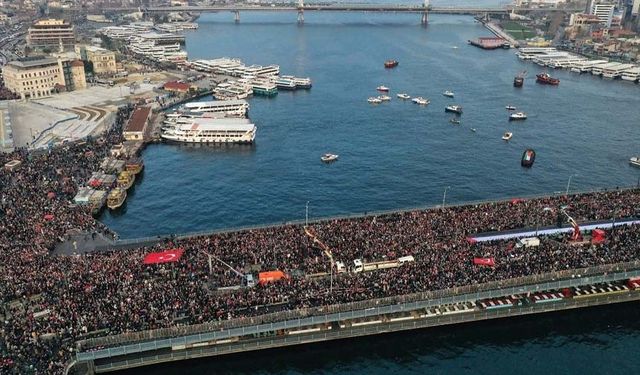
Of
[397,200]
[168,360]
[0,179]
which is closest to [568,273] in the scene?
[397,200]

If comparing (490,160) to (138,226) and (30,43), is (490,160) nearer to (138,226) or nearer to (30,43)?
(138,226)

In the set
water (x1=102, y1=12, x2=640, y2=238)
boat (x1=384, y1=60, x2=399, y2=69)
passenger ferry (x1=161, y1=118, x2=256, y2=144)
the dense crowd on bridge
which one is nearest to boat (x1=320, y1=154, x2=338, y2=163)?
water (x1=102, y1=12, x2=640, y2=238)

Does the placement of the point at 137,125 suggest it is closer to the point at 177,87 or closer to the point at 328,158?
the point at 177,87

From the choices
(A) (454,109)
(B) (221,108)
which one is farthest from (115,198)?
(A) (454,109)

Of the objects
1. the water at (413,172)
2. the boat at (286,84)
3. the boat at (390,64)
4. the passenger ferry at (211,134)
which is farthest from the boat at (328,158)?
the boat at (390,64)

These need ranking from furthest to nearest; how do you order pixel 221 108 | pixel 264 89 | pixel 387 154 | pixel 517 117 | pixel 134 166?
pixel 264 89, pixel 517 117, pixel 221 108, pixel 387 154, pixel 134 166

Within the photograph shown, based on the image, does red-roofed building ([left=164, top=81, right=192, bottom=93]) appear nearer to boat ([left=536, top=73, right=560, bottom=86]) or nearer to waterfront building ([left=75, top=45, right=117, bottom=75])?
waterfront building ([left=75, top=45, right=117, bottom=75])

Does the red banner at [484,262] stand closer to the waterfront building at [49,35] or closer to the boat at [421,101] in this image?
the boat at [421,101]
